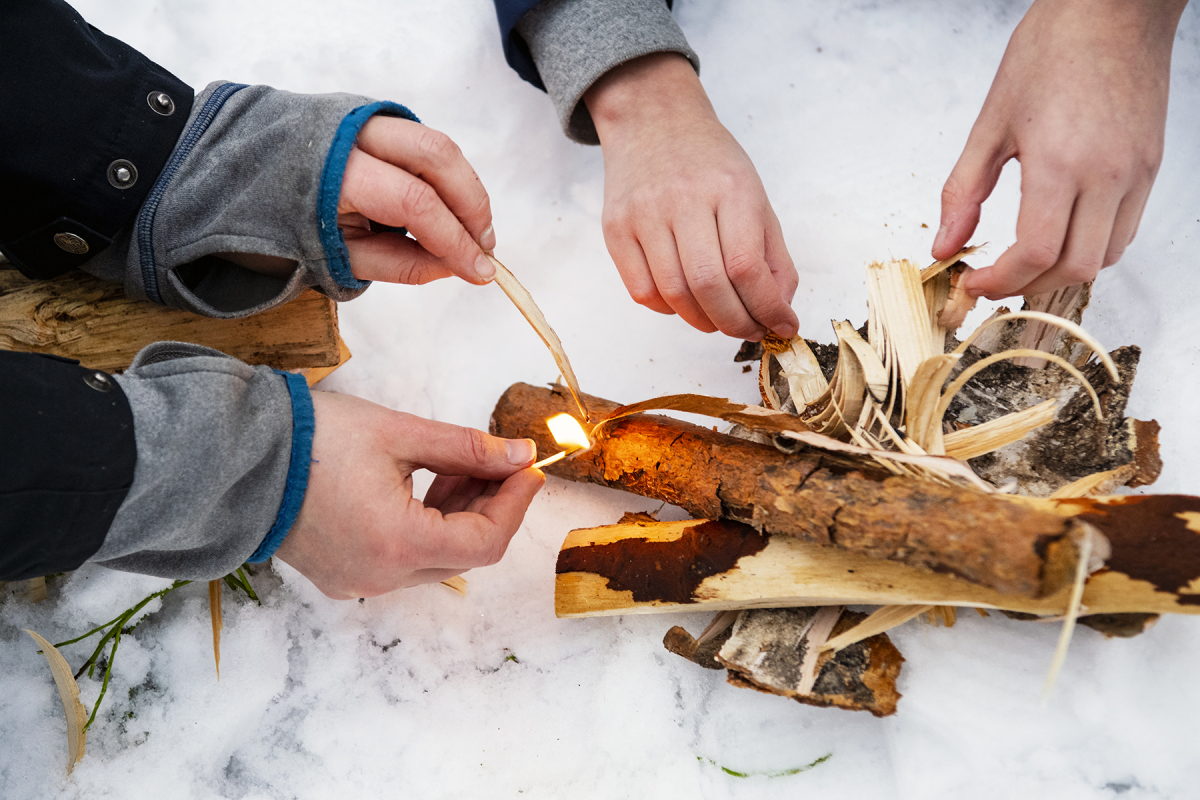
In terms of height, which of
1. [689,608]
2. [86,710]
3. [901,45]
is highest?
[901,45]

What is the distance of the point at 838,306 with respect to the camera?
148 cm

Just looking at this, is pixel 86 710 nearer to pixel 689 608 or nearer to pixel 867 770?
pixel 689 608

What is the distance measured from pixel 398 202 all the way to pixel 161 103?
1.41 feet

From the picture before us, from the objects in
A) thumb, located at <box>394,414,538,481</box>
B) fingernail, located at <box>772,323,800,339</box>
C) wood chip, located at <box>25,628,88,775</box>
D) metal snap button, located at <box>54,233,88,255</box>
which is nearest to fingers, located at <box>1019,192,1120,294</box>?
fingernail, located at <box>772,323,800,339</box>

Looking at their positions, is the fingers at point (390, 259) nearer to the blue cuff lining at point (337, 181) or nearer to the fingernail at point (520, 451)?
the blue cuff lining at point (337, 181)

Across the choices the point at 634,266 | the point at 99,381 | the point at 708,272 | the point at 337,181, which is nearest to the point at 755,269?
the point at 708,272

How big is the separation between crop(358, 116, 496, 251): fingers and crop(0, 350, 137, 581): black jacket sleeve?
531 millimetres

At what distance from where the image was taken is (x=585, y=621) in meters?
1.29

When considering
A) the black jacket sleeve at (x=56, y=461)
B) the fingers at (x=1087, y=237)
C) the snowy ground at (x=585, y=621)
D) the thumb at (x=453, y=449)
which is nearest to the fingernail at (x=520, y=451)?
the thumb at (x=453, y=449)

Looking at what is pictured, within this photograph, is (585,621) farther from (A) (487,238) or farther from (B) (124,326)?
(B) (124,326)

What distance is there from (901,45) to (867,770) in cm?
162

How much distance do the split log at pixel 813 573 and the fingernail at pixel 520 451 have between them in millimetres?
162

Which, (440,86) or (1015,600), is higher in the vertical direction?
(440,86)

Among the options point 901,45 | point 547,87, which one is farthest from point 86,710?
point 901,45
